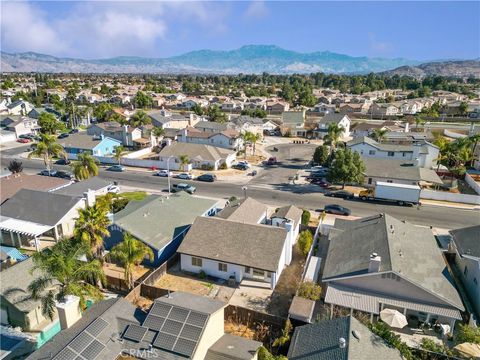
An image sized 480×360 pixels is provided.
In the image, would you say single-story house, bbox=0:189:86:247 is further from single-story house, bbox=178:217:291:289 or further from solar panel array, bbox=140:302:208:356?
solar panel array, bbox=140:302:208:356

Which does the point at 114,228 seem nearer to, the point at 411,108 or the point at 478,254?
the point at 478,254

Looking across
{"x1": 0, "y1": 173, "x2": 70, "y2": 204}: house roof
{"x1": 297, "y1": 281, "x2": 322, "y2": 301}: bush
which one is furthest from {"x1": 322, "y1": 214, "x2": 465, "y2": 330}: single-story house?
{"x1": 0, "y1": 173, "x2": 70, "y2": 204}: house roof

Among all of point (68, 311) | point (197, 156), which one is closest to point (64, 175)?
point (197, 156)

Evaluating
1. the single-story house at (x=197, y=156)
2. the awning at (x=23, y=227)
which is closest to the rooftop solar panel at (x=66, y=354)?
the awning at (x=23, y=227)

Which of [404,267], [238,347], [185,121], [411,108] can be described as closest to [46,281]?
[238,347]

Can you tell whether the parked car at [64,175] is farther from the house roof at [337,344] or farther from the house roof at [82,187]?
the house roof at [337,344]

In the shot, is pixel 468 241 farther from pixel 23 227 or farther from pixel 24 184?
pixel 24 184
